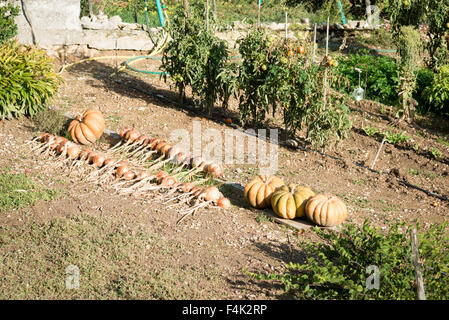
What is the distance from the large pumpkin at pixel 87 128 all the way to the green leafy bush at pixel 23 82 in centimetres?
97

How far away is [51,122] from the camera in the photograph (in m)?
7.27

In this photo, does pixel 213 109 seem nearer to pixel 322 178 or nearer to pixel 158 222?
pixel 322 178

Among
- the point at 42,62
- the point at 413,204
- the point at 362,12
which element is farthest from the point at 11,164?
the point at 362,12

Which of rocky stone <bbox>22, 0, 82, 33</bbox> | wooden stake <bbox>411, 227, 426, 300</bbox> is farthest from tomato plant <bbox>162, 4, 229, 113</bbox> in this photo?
wooden stake <bbox>411, 227, 426, 300</bbox>

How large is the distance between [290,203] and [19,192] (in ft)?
9.39

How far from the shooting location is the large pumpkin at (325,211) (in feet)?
15.8

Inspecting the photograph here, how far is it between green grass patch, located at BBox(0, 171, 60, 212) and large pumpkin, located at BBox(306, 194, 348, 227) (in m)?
2.68

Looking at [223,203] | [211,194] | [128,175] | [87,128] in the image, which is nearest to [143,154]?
[128,175]

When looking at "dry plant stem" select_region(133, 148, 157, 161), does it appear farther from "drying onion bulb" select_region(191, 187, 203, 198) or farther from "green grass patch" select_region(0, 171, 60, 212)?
"green grass patch" select_region(0, 171, 60, 212)

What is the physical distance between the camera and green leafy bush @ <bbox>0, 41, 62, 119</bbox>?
7.41 m

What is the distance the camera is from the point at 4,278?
13.1ft

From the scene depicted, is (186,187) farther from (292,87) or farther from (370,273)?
(370,273)

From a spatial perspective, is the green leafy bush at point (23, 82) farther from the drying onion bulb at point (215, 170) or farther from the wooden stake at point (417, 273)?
the wooden stake at point (417, 273)

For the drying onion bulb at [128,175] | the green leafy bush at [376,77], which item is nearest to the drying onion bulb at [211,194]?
the drying onion bulb at [128,175]
